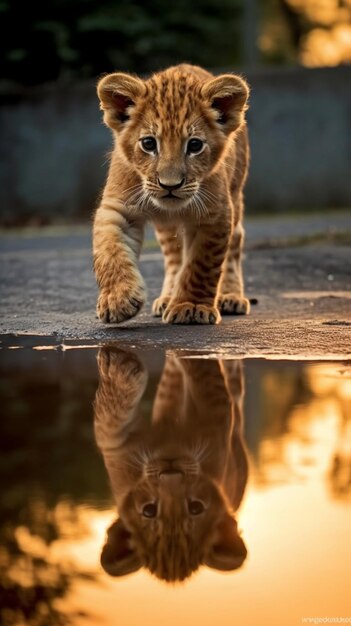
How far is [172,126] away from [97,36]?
39.1 ft

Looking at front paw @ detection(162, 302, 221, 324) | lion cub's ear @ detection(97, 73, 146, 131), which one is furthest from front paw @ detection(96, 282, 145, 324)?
lion cub's ear @ detection(97, 73, 146, 131)

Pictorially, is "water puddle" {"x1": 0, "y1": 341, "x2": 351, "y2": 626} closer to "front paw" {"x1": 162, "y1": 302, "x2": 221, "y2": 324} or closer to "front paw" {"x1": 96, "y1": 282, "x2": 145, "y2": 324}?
"front paw" {"x1": 96, "y1": 282, "x2": 145, "y2": 324}

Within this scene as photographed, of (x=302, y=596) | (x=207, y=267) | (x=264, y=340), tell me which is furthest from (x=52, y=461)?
(x=207, y=267)

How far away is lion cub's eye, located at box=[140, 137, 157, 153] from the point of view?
588 centimetres

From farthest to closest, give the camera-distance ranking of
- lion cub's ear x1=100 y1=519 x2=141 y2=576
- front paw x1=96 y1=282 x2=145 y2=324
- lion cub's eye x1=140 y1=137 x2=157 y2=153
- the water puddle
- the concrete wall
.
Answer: the concrete wall
lion cub's eye x1=140 y1=137 x2=157 y2=153
front paw x1=96 y1=282 x2=145 y2=324
lion cub's ear x1=100 y1=519 x2=141 y2=576
the water puddle

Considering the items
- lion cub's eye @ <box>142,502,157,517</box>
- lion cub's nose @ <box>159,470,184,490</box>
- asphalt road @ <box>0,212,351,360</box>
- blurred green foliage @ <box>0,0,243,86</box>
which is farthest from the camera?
blurred green foliage @ <box>0,0,243,86</box>

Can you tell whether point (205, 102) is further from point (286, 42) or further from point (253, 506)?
point (286, 42)

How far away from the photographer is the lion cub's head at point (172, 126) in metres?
5.75

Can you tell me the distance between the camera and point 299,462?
320 centimetres

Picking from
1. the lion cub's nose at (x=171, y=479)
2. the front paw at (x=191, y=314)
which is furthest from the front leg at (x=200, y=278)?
the lion cub's nose at (x=171, y=479)

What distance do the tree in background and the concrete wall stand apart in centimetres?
1164

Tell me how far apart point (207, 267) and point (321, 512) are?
11.1 feet

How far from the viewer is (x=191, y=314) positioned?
6.03 metres

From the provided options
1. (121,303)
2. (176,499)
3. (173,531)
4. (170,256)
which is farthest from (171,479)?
(170,256)
